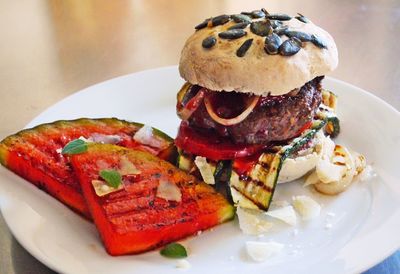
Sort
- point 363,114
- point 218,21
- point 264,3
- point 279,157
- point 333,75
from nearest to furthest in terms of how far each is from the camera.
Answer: point 279,157 < point 218,21 < point 363,114 < point 333,75 < point 264,3

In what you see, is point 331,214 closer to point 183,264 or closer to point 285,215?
point 285,215

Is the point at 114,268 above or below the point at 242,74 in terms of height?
below

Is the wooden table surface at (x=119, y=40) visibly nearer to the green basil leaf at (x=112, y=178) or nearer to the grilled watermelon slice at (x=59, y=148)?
the grilled watermelon slice at (x=59, y=148)

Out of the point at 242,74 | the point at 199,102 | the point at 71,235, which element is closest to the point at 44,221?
the point at 71,235

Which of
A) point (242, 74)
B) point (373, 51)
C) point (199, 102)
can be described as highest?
point (242, 74)

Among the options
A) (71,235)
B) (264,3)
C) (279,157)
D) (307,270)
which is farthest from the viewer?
(264,3)

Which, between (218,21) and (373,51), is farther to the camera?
(373,51)

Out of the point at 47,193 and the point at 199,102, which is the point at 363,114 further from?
the point at 47,193
